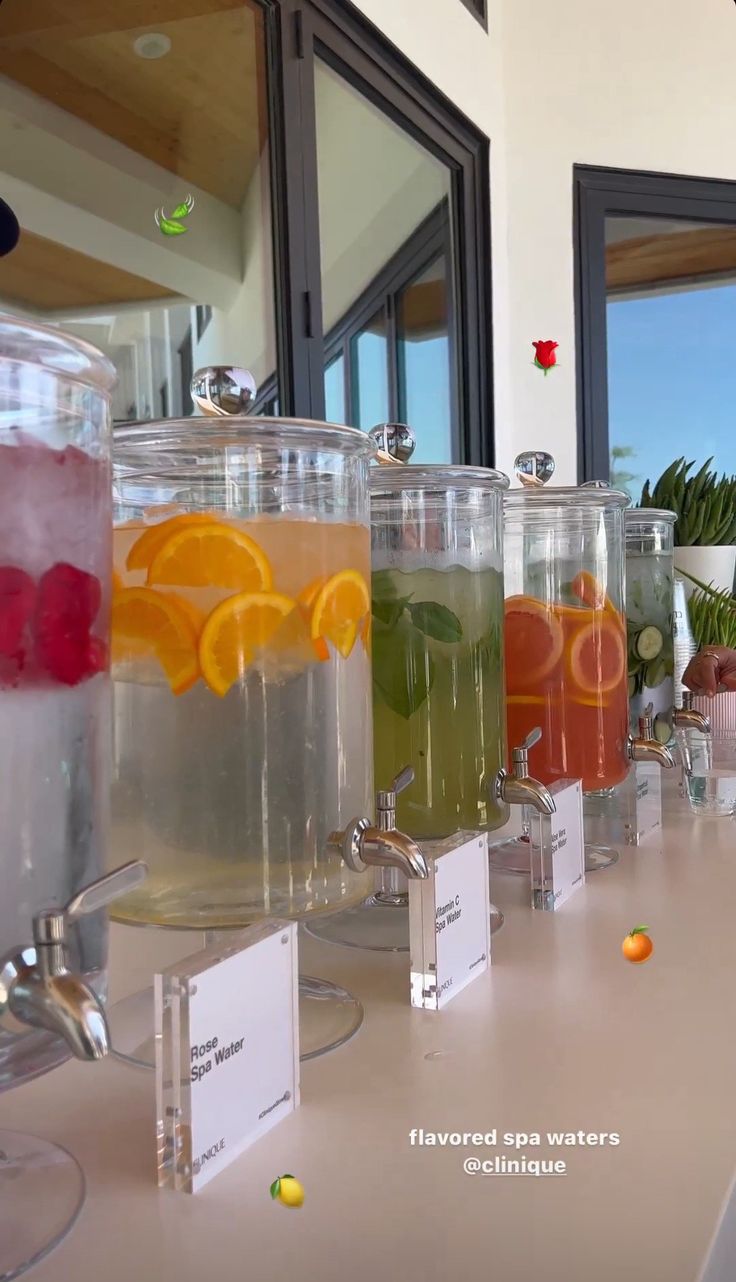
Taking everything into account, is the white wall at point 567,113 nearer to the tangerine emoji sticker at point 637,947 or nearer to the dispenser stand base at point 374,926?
the dispenser stand base at point 374,926

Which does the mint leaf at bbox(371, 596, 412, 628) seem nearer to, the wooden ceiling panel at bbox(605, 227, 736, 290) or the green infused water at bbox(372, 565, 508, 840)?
the green infused water at bbox(372, 565, 508, 840)

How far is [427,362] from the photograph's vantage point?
95.3 inches

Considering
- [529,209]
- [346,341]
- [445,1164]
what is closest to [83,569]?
[445,1164]

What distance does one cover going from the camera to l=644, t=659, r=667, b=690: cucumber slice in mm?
1298

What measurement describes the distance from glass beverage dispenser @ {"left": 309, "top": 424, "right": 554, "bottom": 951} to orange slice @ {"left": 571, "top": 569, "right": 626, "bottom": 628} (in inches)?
8.3

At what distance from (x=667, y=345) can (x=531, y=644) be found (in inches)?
78.3

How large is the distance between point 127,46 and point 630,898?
142 centimetres

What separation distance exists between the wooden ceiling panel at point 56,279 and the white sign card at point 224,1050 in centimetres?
114

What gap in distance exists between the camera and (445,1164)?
526mm

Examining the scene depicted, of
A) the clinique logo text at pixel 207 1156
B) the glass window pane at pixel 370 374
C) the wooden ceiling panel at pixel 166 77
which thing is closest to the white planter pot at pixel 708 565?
the glass window pane at pixel 370 374

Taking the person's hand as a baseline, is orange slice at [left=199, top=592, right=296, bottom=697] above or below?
above

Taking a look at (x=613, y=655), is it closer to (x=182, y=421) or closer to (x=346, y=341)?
(x=182, y=421)

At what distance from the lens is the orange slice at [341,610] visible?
0.64m

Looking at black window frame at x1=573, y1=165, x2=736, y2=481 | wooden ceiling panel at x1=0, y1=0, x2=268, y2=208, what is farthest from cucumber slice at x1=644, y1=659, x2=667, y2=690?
black window frame at x1=573, y1=165, x2=736, y2=481
